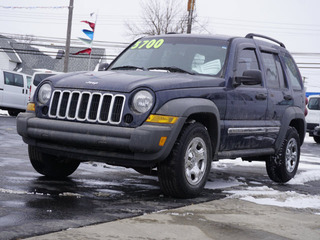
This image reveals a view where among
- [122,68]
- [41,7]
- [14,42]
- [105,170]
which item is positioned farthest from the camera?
[14,42]

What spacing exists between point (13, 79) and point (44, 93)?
58.1 ft

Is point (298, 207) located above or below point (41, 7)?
below

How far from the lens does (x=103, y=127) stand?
5.61 m

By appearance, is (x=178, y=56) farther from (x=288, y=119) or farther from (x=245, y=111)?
(x=288, y=119)

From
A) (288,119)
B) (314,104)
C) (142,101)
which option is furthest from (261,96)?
(314,104)

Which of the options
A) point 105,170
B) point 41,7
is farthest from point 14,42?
point 105,170

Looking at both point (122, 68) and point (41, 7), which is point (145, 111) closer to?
point (122, 68)

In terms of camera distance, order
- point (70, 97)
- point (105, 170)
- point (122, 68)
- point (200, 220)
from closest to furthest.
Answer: point (200, 220) < point (70, 97) < point (122, 68) < point (105, 170)

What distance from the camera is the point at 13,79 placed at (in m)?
23.3

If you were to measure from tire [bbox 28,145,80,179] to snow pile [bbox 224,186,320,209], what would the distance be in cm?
188

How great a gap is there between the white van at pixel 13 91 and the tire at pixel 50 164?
16644 mm

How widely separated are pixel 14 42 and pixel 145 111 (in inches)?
2441

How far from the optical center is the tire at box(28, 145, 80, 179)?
6508mm

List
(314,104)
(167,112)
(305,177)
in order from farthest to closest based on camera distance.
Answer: (314,104)
(305,177)
(167,112)
